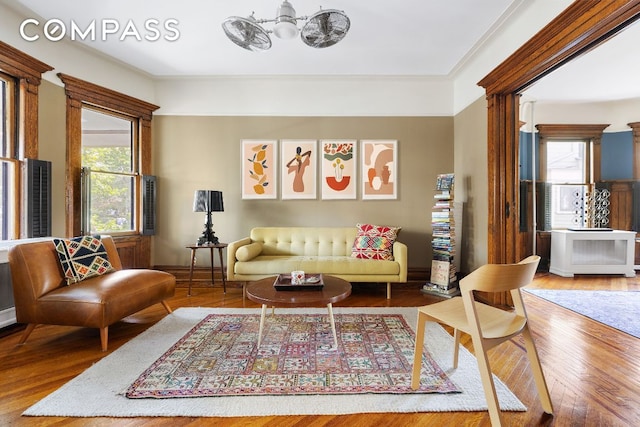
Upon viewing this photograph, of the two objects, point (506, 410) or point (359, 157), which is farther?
point (359, 157)

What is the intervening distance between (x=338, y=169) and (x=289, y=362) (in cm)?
287

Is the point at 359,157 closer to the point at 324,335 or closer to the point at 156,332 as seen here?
the point at 324,335

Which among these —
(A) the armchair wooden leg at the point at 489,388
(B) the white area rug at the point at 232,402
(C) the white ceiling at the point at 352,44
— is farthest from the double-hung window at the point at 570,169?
(A) the armchair wooden leg at the point at 489,388

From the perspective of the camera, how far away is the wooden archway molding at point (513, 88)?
2061mm

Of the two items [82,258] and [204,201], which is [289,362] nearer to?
[82,258]

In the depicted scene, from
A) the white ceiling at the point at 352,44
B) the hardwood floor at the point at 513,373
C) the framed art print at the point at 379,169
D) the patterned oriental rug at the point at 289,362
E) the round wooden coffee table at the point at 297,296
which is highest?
the white ceiling at the point at 352,44

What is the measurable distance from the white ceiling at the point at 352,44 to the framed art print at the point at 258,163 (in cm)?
102

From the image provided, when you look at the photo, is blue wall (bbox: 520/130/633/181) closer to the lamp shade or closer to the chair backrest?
the chair backrest

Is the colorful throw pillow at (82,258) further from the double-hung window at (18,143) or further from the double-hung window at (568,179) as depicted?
the double-hung window at (568,179)

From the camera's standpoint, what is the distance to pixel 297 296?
6.90ft

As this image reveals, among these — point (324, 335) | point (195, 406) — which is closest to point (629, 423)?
point (324, 335)

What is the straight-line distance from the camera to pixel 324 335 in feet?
7.90

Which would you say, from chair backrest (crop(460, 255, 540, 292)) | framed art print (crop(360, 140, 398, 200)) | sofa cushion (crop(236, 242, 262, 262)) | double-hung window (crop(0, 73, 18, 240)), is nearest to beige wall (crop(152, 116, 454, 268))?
framed art print (crop(360, 140, 398, 200))

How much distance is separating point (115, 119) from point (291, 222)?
2874 millimetres
